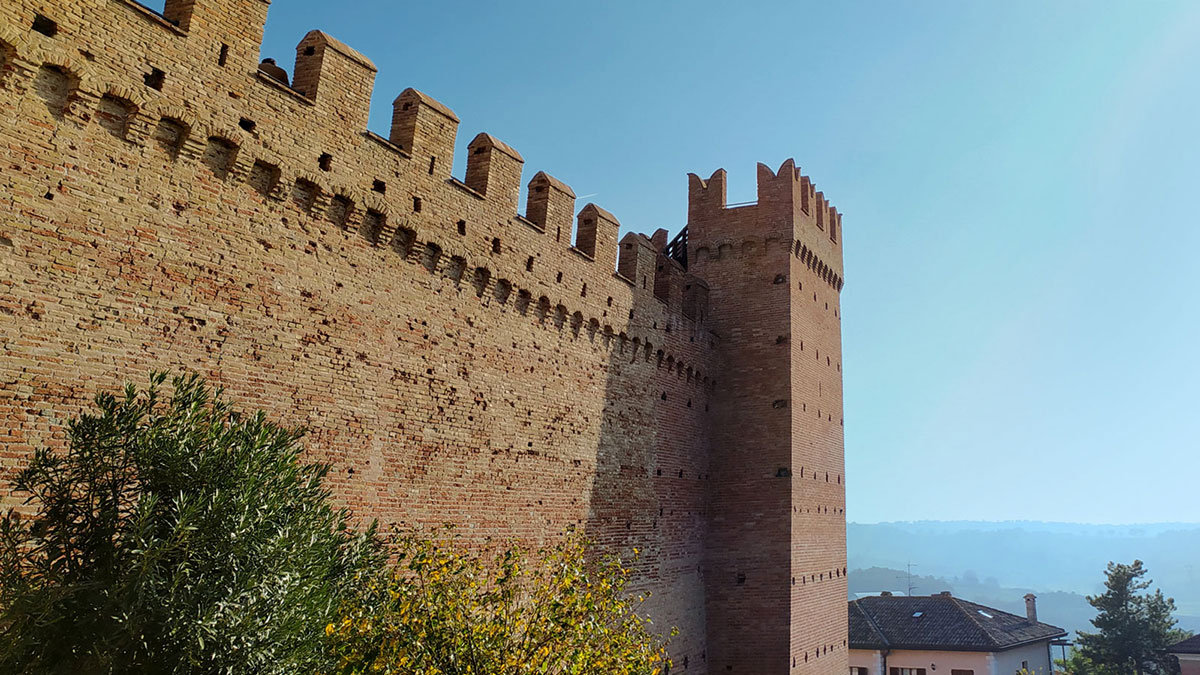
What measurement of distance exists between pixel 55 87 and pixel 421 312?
5.52 meters

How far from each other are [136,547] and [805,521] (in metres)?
16.1

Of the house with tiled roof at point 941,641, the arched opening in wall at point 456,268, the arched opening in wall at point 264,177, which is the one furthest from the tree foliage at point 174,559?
the house with tiled roof at point 941,641

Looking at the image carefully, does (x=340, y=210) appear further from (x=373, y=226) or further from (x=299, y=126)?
(x=299, y=126)

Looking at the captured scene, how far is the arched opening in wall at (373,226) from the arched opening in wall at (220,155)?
2.07 meters

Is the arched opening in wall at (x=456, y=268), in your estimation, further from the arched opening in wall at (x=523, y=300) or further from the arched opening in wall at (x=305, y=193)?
the arched opening in wall at (x=305, y=193)

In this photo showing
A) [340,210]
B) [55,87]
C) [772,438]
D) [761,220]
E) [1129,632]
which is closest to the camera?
[55,87]

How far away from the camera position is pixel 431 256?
510 inches

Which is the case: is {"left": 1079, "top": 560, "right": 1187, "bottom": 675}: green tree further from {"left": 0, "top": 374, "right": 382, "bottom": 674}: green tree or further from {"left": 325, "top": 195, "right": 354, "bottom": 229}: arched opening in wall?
{"left": 0, "top": 374, "right": 382, "bottom": 674}: green tree

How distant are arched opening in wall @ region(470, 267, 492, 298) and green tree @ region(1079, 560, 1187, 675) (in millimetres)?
43922

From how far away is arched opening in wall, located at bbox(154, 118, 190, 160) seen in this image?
9.56 metres

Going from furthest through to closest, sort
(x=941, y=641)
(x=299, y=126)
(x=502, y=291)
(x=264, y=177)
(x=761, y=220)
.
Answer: (x=941, y=641), (x=761, y=220), (x=502, y=291), (x=299, y=126), (x=264, y=177)

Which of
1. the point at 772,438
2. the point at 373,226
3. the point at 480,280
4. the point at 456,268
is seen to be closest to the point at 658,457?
the point at 772,438

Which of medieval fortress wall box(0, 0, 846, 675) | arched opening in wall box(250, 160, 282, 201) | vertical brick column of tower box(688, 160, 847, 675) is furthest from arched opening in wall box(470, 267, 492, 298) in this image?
vertical brick column of tower box(688, 160, 847, 675)

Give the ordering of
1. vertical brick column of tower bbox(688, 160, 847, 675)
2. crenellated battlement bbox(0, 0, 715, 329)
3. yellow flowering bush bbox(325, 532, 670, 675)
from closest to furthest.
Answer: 1. yellow flowering bush bbox(325, 532, 670, 675)
2. crenellated battlement bbox(0, 0, 715, 329)
3. vertical brick column of tower bbox(688, 160, 847, 675)
